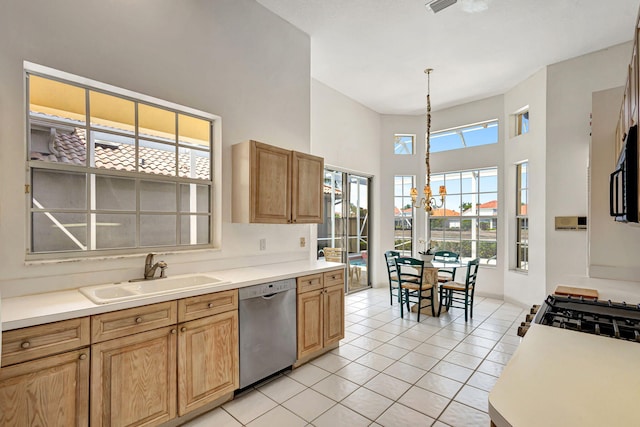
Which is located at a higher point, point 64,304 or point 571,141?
point 571,141

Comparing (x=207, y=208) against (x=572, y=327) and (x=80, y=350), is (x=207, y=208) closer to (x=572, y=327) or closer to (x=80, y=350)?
(x=80, y=350)

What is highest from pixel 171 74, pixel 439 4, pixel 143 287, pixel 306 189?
pixel 439 4

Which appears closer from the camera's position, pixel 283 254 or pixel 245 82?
pixel 245 82

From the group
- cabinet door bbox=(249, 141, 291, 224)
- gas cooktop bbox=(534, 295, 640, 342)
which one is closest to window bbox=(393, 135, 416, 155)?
cabinet door bbox=(249, 141, 291, 224)

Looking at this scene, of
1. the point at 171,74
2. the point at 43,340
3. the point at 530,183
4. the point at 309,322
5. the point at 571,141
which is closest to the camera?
the point at 43,340

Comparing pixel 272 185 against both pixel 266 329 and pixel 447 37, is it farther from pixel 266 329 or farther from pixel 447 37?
pixel 447 37

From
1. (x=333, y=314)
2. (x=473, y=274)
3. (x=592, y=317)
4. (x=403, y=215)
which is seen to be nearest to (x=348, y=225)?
(x=403, y=215)

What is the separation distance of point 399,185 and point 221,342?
5.07 meters

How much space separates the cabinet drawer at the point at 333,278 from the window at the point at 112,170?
4.07 feet

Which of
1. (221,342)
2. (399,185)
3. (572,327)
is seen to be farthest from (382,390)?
(399,185)

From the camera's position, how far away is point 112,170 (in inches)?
92.0

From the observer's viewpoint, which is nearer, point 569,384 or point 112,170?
point 569,384

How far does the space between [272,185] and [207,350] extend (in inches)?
60.1

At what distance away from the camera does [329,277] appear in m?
3.19
